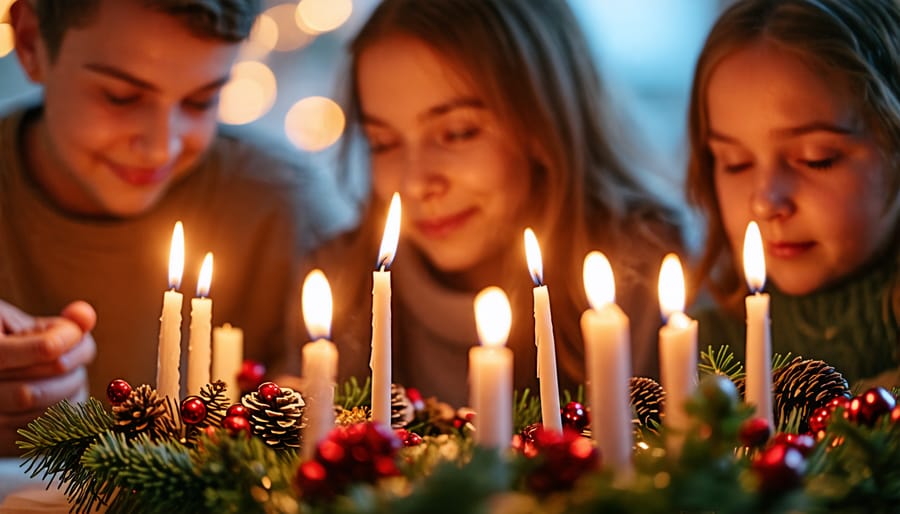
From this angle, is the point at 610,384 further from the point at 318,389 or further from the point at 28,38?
the point at 28,38

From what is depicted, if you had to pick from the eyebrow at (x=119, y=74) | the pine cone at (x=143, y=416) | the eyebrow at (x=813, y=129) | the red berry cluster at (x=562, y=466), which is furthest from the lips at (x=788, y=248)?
the eyebrow at (x=119, y=74)

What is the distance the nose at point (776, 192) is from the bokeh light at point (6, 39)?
121 centimetres

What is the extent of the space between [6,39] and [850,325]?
140 cm

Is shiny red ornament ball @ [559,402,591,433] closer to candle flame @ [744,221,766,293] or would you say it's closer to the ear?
candle flame @ [744,221,766,293]

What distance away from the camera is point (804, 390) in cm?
105

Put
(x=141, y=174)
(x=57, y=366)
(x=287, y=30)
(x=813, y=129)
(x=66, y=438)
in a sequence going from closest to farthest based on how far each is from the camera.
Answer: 1. (x=66, y=438)
2. (x=813, y=129)
3. (x=57, y=366)
4. (x=141, y=174)
5. (x=287, y=30)

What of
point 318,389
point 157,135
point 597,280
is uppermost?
point 157,135

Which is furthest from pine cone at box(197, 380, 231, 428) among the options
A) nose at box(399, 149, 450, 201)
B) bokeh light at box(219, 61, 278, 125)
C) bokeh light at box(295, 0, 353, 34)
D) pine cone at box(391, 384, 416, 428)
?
bokeh light at box(295, 0, 353, 34)

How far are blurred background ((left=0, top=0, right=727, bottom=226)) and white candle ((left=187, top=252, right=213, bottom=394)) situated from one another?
52 cm

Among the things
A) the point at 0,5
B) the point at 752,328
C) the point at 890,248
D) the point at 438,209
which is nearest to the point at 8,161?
the point at 0,5

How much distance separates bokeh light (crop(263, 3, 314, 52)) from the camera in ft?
5.35

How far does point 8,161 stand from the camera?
1537mm

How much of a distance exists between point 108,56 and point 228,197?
0.30 m

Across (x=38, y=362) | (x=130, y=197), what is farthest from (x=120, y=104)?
(x=38, y=362)
